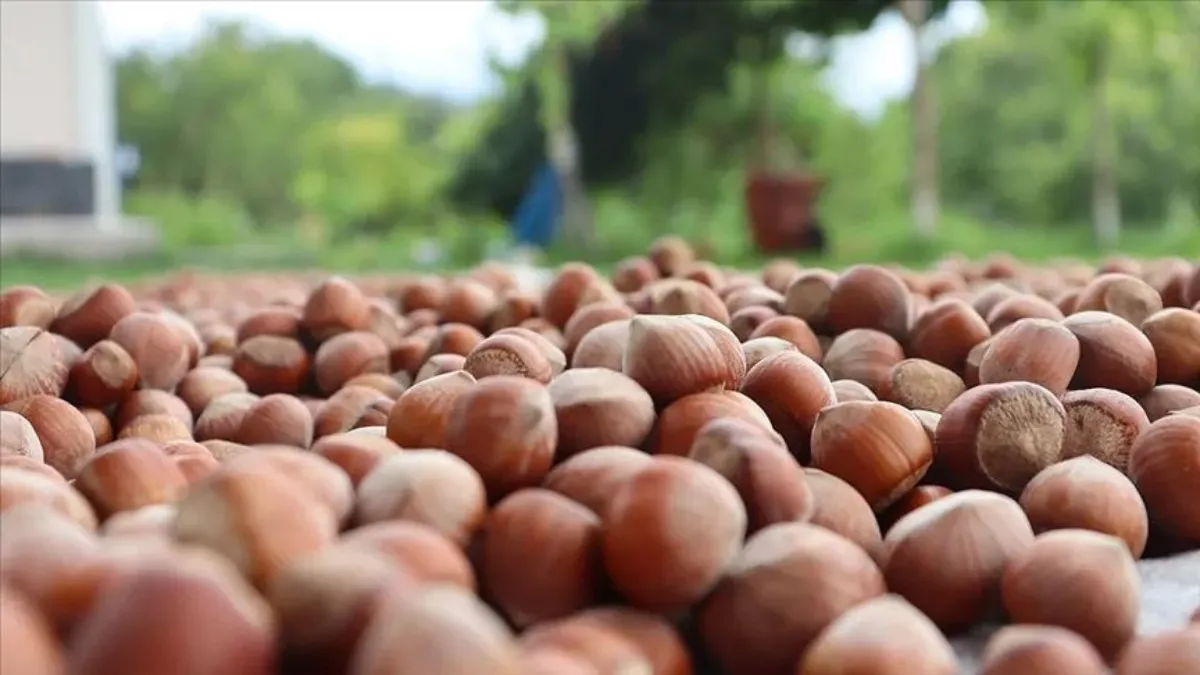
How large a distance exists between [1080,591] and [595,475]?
36 centimetres

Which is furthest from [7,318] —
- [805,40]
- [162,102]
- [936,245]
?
[162,102]

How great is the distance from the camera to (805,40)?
32.5 feet

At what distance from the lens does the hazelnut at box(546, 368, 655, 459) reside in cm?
108

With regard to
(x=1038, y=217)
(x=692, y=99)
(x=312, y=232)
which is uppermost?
(x=692, y=99)

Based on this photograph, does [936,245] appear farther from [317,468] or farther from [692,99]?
[317,468]

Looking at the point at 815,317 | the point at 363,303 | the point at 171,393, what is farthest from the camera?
the point at 363,303

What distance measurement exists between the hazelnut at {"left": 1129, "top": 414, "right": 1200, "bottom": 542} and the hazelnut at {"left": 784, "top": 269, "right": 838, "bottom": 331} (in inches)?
24.9

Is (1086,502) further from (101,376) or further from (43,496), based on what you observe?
(101,376)

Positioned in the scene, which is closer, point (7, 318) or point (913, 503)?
point (913, 503)

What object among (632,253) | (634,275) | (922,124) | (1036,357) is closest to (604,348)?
(1036,357)

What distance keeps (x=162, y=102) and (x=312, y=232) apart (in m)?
8.08

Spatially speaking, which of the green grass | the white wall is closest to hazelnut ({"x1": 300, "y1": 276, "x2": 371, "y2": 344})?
the white wall

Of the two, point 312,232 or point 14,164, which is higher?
point 14,164

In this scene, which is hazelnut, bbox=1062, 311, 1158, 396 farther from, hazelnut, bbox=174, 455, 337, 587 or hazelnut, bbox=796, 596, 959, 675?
hazelnut, bbox=174, 455, 337, 587
